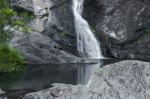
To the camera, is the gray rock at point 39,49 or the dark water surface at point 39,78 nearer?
the dark water surface at point 39,78

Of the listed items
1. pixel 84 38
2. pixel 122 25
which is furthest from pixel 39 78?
pixel 122 25

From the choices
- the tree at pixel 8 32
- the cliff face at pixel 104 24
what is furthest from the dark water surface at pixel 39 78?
the cliff face at pixel 104 24

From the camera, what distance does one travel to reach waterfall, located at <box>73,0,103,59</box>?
44500 millimetres

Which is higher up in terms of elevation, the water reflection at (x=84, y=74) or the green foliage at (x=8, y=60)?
the green foliage at (x=8, y=60)

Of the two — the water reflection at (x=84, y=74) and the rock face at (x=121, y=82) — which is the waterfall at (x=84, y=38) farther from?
the rock face at (x=121, y=82)

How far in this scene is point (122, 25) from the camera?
4475 cm

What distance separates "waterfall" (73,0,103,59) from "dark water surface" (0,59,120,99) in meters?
7.91

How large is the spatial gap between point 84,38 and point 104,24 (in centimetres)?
293

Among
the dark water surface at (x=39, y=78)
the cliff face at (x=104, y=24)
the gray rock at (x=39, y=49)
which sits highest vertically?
the cliff face at (x=104, y=24)

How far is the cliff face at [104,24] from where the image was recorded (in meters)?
43.4

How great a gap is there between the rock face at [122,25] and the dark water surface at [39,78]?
9.22m

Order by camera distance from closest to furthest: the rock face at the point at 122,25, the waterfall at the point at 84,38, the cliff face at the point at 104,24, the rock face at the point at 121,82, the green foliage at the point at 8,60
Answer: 1. the rock face at the point at 121,82
2. the green foliage at the point at 8,60
3. the cliff face at the point at 104,24
4. the rock face at the point at 122,25
5. the waterfall at the point at 84,38

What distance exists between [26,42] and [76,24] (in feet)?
23.4

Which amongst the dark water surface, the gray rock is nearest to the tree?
the dark water surface
